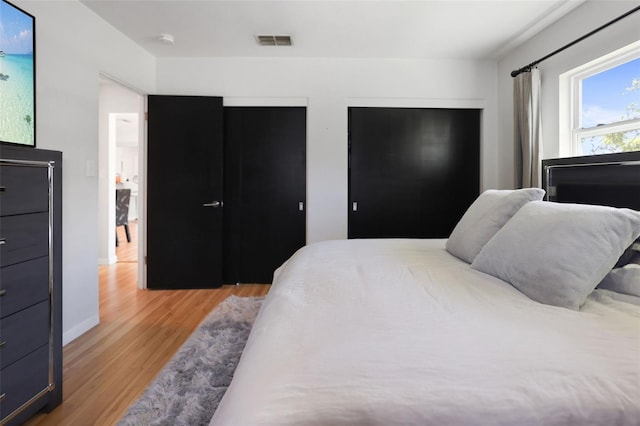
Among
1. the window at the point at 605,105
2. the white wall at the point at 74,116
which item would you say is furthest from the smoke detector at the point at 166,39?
the window at the point at 605,105

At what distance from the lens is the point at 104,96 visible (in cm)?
491

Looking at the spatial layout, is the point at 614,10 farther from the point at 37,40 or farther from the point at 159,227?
the point at 159,227

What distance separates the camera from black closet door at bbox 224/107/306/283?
3.87m

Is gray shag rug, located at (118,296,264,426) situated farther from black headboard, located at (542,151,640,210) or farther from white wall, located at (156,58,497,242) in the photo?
black headboard, located at (542,151,640,210)

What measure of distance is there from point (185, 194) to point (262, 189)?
81cm

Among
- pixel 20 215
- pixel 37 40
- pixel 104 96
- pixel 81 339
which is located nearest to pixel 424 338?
pixel 20 215

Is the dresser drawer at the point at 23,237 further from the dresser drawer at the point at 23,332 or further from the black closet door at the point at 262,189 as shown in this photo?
the black closet door at the point at 262,189

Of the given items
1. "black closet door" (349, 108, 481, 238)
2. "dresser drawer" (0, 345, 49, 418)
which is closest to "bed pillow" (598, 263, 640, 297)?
"dresser drawer" (0, 345, 49, 418)

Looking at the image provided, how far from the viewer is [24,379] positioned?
151 centimetres

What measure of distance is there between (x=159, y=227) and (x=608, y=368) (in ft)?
12.4

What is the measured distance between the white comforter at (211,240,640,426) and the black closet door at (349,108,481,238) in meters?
2.73

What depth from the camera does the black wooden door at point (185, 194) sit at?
370 centimetres

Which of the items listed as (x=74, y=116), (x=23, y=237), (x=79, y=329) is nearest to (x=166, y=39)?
(x=74, y=116)

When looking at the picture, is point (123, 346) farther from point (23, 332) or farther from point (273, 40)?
point (273, 40)
